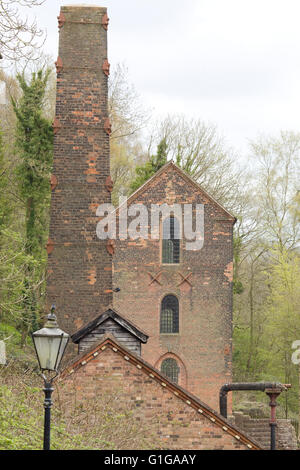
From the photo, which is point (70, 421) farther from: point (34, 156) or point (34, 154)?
point (34, 154)

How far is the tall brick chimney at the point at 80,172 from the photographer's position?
17969 millimetres

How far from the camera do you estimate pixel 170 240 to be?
98.7 feet

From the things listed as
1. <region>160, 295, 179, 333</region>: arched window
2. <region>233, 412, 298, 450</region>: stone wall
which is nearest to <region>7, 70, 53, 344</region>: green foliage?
<region>160, 295, 179, 333</region>: arched window

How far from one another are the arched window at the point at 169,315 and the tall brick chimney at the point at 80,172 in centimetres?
1207

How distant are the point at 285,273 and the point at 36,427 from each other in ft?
93.6

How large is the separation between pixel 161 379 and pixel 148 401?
1.43ft

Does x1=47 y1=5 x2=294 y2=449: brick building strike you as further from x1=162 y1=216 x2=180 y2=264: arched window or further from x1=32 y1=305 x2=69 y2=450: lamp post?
x1=32 y1=305 x2=69 y2=450: lamp post

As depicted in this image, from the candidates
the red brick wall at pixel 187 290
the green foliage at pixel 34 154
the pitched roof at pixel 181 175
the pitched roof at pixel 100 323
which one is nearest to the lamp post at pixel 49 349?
the pitched roof at pixel 100 323

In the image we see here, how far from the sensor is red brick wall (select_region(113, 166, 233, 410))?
96.1 ft

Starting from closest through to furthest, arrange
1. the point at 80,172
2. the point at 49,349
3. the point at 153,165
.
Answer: the point at 49,349 → the point at 80,172 → the point at 153,165

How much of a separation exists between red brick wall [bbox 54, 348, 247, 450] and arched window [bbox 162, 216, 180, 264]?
58.2ft

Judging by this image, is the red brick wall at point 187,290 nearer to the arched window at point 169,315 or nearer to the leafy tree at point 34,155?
the arched window at point 169,315

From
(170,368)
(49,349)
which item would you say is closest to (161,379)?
(49,349)
